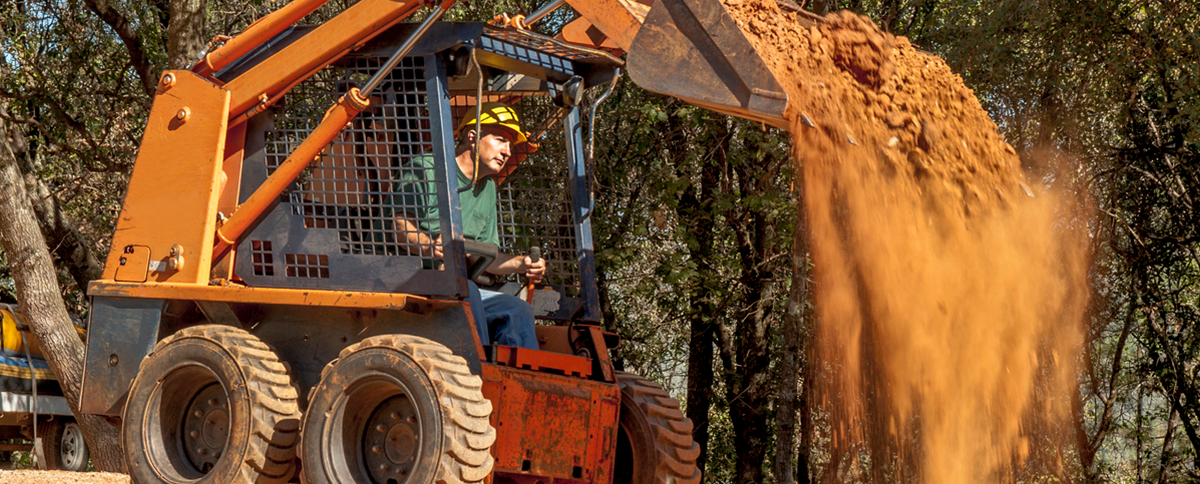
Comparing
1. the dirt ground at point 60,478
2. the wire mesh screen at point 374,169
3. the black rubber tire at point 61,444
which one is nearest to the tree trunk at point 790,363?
the wire mesh screen at point 374,169

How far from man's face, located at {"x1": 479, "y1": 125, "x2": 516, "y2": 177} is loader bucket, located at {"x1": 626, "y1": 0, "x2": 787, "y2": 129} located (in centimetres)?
134

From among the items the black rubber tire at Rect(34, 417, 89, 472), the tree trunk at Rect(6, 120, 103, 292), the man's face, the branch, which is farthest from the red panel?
the branch

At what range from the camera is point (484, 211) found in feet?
16.6

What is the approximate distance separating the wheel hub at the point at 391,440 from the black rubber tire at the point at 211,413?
0.33 meters

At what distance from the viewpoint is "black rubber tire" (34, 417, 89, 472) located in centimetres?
938

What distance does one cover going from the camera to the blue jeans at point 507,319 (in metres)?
4.68

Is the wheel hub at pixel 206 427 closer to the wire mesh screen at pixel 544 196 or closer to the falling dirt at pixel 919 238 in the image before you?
the wire mesh screen at pixel 544 196

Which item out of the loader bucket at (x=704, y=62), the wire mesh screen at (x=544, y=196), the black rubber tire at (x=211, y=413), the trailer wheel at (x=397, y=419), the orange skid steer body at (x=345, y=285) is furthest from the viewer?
the wire mesh screen at (x=544, y=196)

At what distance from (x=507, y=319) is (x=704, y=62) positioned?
1.53 metres

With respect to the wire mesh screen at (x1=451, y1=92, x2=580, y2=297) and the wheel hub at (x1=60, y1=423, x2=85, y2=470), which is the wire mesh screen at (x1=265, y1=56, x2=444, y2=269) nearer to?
the wire mesh screen at (x1=451, y1=92, x2=580, y2=297)

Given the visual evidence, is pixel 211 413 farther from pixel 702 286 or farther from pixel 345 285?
pixel 702 286

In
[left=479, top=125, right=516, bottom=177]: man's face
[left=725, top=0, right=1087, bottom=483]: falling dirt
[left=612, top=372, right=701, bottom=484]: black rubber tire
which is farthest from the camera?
[left=479, top=125, right=516, bottom=177]: man's face

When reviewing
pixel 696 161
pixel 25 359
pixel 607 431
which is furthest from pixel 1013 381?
pixel 25 359

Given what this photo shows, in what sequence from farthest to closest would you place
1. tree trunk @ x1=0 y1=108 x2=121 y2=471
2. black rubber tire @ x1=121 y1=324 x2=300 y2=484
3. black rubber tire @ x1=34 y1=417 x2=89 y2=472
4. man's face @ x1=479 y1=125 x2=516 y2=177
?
black rubber tire @ x1=34 y1=417 x2=89 y2=472 < tree trunk @ x1=0 y1=108 x2=121 y2=471 < man's face @ x1=479 y1=125 x2=516 y2=177 < black rubber tire @ x1=121 y1=324 x2=300 y2=484
